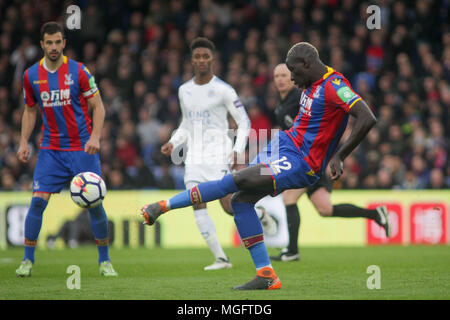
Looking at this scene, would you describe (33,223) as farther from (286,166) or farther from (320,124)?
(320,124)

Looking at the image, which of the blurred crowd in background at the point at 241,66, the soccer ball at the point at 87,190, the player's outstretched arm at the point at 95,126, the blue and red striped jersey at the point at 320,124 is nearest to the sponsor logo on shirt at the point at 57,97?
the player's outstretched arm at the point at 95,126

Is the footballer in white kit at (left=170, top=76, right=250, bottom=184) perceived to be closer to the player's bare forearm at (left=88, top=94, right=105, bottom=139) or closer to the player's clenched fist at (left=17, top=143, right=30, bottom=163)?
the player's bare forearm at (left=88, top=94, right=105, bottom=139)

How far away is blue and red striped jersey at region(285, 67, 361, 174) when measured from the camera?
6.10 meters

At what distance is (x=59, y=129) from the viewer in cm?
779

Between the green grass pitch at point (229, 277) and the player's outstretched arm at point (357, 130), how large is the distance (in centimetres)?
98

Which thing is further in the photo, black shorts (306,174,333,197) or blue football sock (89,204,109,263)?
black shorts (306,174,333,197)

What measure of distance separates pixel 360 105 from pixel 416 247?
706 centimetres

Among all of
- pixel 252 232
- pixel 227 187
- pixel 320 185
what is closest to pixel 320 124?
pixel 227 187

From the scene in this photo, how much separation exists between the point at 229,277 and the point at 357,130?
2.35m

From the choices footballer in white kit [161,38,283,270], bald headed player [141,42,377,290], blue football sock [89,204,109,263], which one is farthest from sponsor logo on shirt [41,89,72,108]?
bald headed player [141,42,377,290]

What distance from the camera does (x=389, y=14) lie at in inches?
688

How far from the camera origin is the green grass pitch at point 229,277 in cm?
582

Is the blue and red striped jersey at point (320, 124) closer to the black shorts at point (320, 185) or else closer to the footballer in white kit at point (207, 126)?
the footballer in white kit at point (207, 126)

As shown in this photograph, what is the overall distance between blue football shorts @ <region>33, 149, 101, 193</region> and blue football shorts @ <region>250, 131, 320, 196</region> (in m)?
2.32
